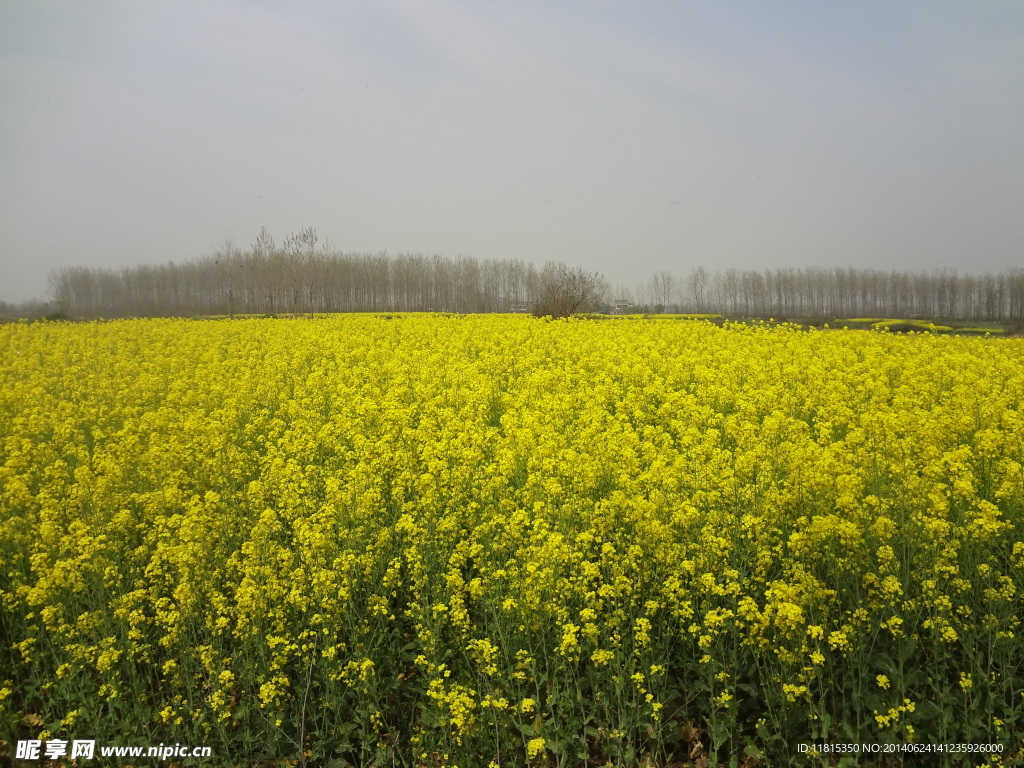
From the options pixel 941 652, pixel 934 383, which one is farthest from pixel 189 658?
pixel 934 383

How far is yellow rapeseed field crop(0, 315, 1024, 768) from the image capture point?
398 cm

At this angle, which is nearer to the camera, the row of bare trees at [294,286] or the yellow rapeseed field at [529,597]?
the yellow rapeseed field at [529,597]

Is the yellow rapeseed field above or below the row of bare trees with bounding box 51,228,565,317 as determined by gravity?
below

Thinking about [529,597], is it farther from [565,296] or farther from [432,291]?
[432,291]

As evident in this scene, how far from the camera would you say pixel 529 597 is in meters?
4.37

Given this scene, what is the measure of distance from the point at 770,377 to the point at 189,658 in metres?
9.41

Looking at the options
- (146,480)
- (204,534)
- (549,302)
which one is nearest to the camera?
(204,534)

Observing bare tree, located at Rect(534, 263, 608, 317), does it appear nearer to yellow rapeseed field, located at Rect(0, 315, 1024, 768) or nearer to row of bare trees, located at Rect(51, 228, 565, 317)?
row of bare trees, located at Rect(51, 228, 565, 317)

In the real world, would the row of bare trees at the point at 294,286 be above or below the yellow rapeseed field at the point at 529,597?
above

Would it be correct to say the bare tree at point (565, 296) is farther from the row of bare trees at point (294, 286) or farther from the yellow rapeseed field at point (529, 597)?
the yellow rapeseed field at point (529, 597)

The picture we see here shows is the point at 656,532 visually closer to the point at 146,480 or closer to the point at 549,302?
the point at 146,480

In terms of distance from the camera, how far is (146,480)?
6738 millimetres

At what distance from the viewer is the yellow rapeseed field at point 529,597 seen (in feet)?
13.1

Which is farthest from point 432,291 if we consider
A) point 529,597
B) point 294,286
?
point 529,597
